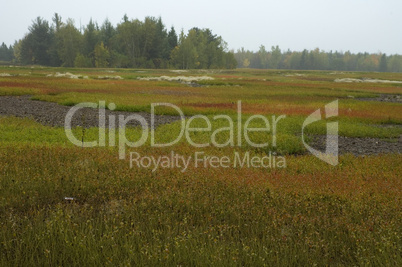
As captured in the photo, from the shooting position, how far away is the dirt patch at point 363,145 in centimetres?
1255

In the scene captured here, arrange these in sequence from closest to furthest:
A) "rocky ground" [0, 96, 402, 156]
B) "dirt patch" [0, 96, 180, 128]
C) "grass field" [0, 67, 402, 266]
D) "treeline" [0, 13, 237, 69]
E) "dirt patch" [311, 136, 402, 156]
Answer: "grass field" [0, 67, 402, 266], "dirt patch" [311, 136, 402, 156], "rocky ground" [0, 96, 402, 156], "dirt patch" [0, 96, 180, 128], "treeline" [0, 13, 237, 69]

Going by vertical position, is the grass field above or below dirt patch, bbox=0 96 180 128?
below

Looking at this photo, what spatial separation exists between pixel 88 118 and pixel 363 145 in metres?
12.3

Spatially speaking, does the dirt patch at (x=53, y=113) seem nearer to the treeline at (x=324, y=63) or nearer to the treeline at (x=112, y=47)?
the treeline at (x=112, y=47)

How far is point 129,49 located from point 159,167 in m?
92.2

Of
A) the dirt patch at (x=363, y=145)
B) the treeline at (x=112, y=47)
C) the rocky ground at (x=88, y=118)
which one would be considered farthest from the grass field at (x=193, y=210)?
the treeline at (x=112, y=47)

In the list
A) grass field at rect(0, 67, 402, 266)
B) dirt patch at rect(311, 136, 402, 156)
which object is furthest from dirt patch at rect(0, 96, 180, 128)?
dirt patch at rect(311, 136, 402, 156)

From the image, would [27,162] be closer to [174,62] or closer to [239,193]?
[239,193]

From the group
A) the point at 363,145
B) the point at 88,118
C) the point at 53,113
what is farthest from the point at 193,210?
the point at 53,113

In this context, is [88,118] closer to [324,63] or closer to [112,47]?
[112,47]

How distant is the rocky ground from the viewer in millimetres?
13005

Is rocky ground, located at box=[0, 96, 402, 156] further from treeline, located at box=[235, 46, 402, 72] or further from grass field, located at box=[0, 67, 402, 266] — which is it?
treeline, located at box=[235, 46, 402, 72]

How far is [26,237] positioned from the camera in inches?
189

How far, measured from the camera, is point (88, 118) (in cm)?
1750
